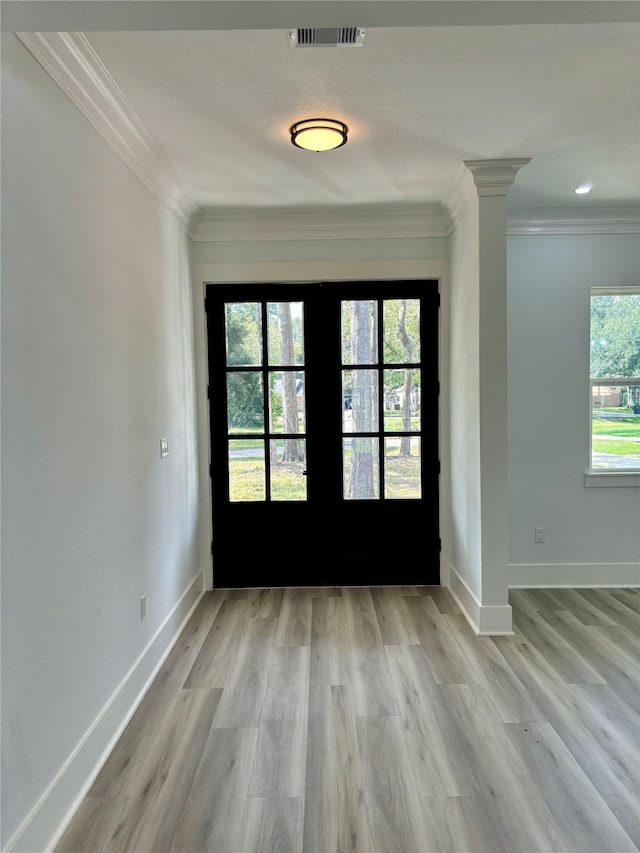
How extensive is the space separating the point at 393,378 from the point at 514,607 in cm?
176

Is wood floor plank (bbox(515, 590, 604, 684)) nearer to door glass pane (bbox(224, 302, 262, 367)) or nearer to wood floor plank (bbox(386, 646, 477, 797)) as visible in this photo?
wood floor plank (bbox(386, 646, 477, 797))

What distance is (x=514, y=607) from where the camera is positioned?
3.41m

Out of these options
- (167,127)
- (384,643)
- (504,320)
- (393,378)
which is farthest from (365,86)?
(384,643)

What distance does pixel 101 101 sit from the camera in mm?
1990

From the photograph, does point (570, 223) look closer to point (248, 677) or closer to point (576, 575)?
point (576, 575)

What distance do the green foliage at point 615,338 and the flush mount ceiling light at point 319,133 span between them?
93.7 inches

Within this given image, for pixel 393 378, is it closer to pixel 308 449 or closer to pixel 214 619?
pixel 308 449

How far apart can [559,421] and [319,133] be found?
101 inches

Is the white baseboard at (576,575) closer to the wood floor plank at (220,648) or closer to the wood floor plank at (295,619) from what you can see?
the wood floor plank at (295,619)

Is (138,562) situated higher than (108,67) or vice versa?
(108,67)

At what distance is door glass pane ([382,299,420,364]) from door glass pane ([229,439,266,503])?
1.18m

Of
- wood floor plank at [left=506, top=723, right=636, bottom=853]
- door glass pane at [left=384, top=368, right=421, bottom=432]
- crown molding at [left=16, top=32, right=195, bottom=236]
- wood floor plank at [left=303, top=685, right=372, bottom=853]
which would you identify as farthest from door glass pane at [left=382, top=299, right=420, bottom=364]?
wood floor plank at [left=506, top=723, right=636, bottom=853]

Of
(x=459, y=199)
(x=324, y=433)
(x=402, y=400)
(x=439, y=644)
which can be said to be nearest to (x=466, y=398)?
(x=402, y=400)

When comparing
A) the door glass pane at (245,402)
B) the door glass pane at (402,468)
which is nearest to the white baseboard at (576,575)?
the door glass pane at (402,468)
